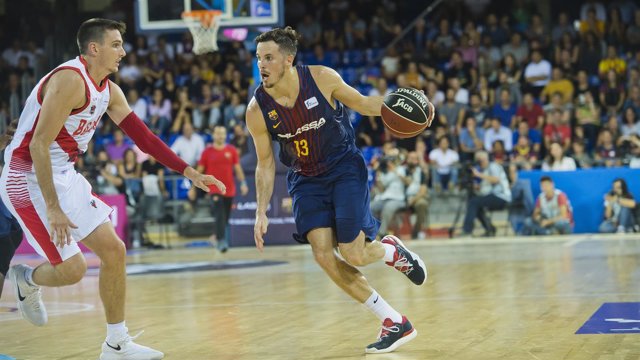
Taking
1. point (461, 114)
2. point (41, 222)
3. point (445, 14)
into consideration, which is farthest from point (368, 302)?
point (445, 14)

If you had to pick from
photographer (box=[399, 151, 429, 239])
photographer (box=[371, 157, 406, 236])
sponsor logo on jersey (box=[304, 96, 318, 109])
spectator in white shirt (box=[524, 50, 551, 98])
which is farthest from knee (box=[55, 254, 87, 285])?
spectator in white shirt (box=[524, 50, 551, 98])

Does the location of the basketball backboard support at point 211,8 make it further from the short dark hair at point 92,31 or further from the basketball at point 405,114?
the short dark hair at point 92,31

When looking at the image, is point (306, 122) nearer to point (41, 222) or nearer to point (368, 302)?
point (368, 302)

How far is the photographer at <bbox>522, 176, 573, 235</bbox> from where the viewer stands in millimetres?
16938

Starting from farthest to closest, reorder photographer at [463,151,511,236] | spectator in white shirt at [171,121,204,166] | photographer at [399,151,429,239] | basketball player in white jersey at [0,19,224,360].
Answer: spectator in white shirt at [171,121,204,166] → photographer at [399,151,429,239] → photographer at [463,151,511,236] → basketball player in white jersey at [0,19,224,360]

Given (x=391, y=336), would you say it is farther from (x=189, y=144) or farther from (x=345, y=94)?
(x=189, y=144)

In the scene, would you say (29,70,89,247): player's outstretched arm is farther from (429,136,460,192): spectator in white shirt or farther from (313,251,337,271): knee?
(429,136,460,192): spectator in white shirt

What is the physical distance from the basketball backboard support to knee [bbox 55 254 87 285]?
35.2 feet

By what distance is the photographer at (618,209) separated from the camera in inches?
659

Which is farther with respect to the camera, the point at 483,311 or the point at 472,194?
the point at 472,194

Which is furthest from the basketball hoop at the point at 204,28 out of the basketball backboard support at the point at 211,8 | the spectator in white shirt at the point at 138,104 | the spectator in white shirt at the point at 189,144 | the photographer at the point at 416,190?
the spectator in white shirt at the point at 138,104

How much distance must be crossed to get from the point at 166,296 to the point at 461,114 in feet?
35.9

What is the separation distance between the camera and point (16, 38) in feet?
86.2

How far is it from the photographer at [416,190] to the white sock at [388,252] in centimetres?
Answer: 1064
